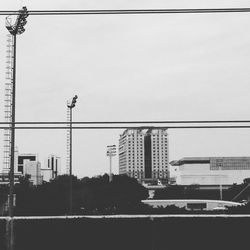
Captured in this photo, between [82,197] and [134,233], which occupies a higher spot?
[82,197]

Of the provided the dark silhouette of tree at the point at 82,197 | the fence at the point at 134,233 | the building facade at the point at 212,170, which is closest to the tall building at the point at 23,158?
the building facade at the point at 212,170

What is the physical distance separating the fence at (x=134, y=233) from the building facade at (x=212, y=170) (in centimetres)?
14523

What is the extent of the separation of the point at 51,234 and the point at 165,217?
4305mm

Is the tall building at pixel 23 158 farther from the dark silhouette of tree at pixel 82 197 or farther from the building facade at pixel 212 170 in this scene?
the dark silhouette of tree at pixel 82 197

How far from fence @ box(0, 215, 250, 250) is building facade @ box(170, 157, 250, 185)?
145226 mm

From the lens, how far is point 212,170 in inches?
6599

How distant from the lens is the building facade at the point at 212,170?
164 metres

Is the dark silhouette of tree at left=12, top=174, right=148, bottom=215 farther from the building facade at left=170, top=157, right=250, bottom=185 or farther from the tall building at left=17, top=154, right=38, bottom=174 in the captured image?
the tall building at left=17, top=154, right=38, bottom=174

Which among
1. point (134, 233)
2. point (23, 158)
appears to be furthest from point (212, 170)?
point (134, 233)

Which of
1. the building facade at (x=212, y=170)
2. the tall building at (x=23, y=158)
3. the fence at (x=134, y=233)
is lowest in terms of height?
the fence at (x=134, y=233)

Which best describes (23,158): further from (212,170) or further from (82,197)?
(82,197)

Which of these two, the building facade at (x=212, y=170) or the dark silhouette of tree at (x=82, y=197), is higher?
the building facade at (x=212, y=170)

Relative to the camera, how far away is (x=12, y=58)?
1989 centimetres

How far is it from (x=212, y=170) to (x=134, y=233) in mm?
151687
